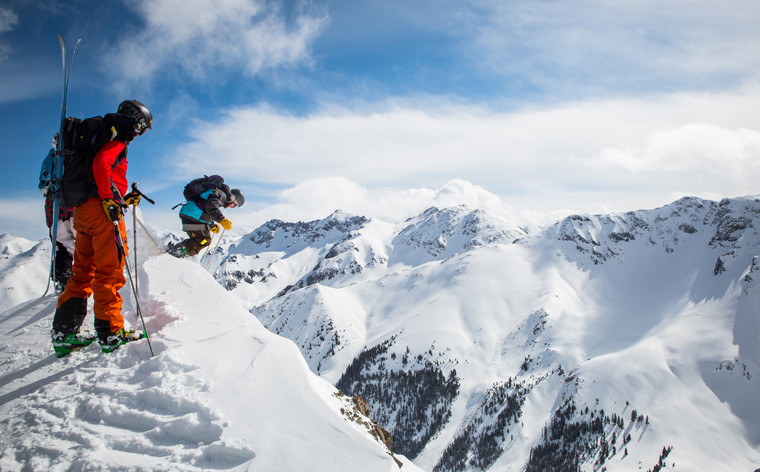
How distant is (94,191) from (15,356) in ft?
10.7

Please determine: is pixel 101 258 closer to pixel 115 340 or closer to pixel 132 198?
pixel 115 340

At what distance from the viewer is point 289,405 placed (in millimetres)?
6016

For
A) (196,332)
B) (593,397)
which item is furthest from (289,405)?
(593,397)

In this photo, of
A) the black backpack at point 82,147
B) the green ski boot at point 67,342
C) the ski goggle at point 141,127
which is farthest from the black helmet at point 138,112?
the green ski boot at point 67,342

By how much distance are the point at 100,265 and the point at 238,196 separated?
5.71 meters

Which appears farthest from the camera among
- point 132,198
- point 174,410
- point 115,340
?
point 132,198

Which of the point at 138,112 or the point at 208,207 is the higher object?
the point at 138,112

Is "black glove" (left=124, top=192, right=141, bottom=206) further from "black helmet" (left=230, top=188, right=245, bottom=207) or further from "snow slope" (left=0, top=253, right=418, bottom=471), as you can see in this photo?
"black helmet" (left=230, top=188, right=245, bottom=207)

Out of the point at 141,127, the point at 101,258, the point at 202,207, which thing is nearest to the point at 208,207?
the point at 202,207

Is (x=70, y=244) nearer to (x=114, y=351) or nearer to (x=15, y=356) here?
(x=15, y=356)

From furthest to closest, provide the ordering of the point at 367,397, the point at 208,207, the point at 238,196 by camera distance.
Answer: the point at 367,397
the point at 238,196
the point at 208,207

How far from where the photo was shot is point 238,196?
41.2ft

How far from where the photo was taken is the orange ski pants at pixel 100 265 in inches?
282

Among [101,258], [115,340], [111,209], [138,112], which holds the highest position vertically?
[138,112]
